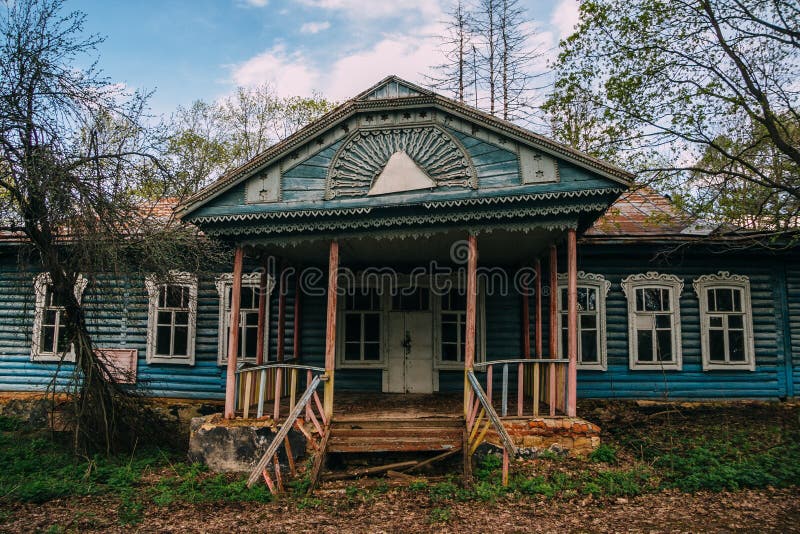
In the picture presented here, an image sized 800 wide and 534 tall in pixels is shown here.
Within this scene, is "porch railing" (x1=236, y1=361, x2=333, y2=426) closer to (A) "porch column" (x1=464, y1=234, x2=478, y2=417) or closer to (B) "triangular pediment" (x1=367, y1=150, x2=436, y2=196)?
(A) "porch column" (x1=464, y1=234, x2=478, y2=417)

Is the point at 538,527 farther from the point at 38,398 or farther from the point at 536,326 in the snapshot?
the point at 38,398

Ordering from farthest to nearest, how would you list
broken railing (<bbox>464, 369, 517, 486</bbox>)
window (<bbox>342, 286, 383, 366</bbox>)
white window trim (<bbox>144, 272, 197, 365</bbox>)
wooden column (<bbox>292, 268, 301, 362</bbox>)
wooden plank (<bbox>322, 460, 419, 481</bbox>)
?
white window trim (<bbox>144, 272, 197, 365</bbox>), window (<bbox>342, 286, 383, 366</bbox>), wooden column (<bbox>292, 268, 301, 362</bbox>), wooden plank (<bbox>322, 460, 419, 481</bbox>), broken railing (<bbox>464, 369, 517, 486</bbox>)

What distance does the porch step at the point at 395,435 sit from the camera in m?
6.78

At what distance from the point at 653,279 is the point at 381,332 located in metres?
5.28

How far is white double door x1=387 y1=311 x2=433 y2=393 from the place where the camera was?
32.7ft

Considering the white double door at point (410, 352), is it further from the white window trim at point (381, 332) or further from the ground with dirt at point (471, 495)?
the ground with dirt at point (471, 495)

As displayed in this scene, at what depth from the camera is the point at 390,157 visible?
7.56m

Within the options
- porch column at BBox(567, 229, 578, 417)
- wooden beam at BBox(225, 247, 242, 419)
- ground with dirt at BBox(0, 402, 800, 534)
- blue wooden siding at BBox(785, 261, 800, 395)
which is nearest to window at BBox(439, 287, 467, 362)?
porch column at BBox(567, 229, 578, 417)

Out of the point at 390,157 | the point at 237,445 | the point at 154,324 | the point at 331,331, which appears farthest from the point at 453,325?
the point at 154,324

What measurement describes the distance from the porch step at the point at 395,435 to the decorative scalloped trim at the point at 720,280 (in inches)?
227

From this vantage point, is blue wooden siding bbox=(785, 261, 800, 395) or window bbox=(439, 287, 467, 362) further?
window bbox=(439, 287, 467, 362)

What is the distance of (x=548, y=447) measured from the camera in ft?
22.7

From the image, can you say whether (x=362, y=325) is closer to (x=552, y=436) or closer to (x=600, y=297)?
(x=552, y=436)

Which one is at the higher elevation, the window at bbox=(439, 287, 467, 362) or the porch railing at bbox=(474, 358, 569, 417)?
the window at bbox=(439, 287, 467, 362)
